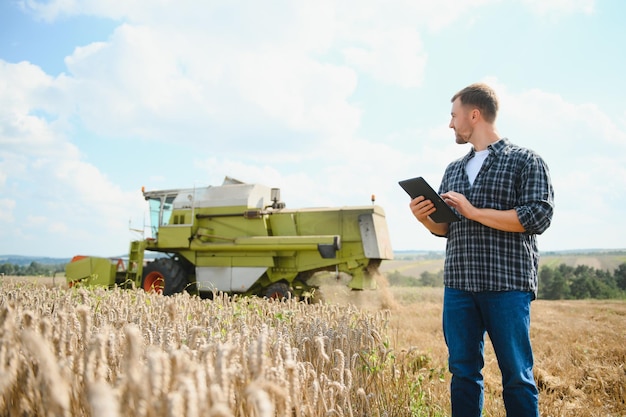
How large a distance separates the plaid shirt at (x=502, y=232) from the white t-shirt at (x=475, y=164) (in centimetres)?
6

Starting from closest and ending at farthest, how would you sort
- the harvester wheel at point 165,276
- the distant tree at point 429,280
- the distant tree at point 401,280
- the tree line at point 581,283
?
the harvester wheel at point 165,276, the tree line at point 581,283, the distant tree at point 429,280, the distant tree at point 401,280

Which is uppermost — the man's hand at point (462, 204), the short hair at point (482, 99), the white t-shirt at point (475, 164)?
the short hair at point (482, 99)

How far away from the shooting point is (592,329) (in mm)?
6609

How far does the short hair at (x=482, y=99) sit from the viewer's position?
2943mm

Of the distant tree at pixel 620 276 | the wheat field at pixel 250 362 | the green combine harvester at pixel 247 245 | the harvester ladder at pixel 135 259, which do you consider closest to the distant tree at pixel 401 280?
the distant tree at pixel 620 276

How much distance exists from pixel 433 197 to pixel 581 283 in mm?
13581

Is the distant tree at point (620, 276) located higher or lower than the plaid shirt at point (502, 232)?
lower

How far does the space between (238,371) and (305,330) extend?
1.65 meters

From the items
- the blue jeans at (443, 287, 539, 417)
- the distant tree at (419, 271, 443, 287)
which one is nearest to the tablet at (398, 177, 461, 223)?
the blue jeans at (443, 287, 539, 417)

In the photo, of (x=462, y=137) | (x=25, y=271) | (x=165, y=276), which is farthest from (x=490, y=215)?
(x=25, y=271)

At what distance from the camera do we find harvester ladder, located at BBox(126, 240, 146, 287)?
38.5 ft

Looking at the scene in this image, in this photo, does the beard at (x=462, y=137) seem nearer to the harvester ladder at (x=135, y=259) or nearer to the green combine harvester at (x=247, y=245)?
the green combine harvester at (x=247, y=245)

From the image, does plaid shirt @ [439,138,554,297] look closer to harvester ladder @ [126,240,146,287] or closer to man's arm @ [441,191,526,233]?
man's arm @ [441,191,526,233]

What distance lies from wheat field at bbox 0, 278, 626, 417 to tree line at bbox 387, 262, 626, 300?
5.58m
